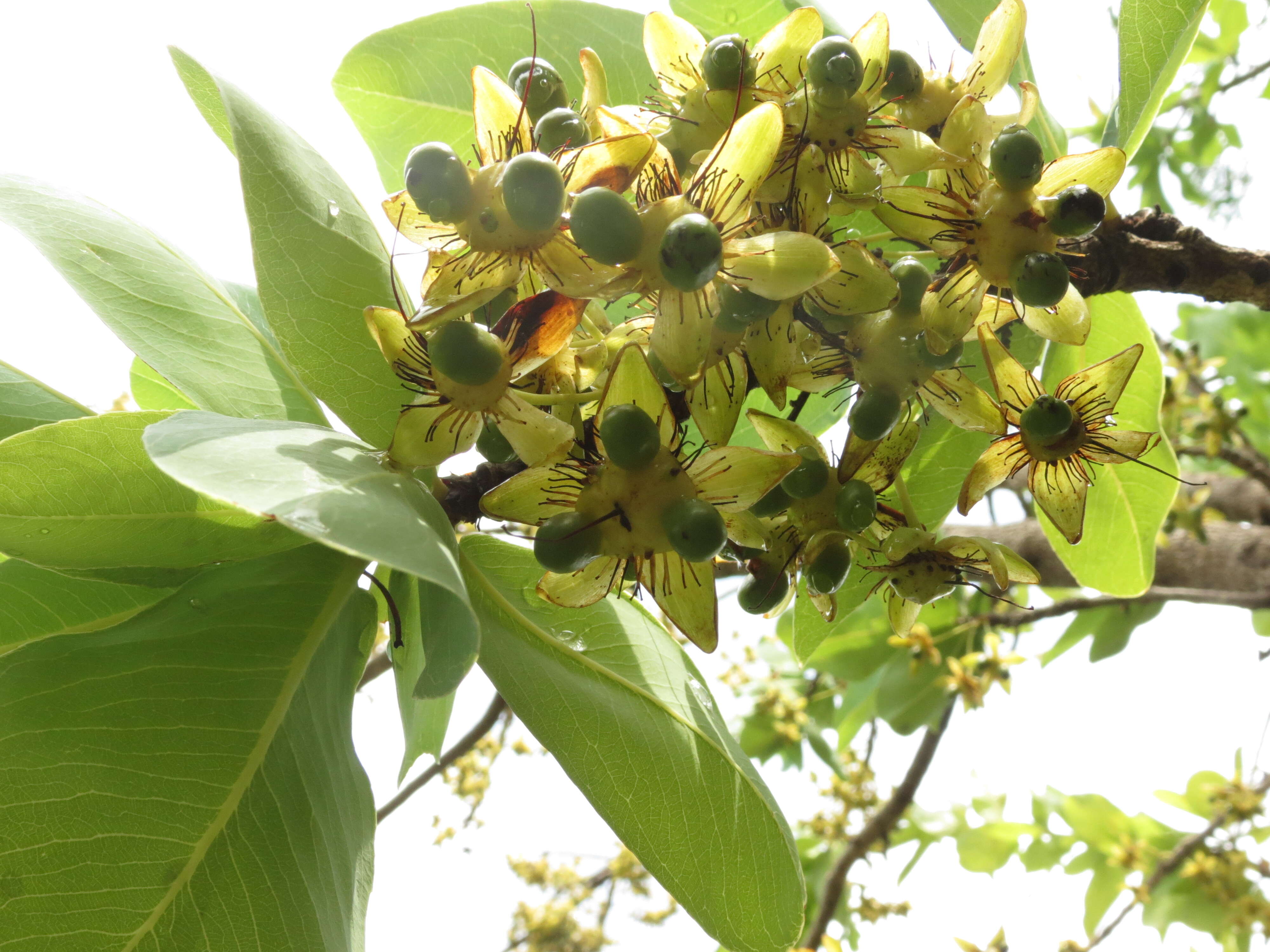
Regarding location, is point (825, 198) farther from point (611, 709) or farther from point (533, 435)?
point (611, 709)

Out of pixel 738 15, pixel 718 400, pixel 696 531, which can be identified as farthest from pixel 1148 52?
pixel 696 531

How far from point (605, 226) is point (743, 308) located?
127mm

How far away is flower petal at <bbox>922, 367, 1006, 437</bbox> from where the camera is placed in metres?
0.88

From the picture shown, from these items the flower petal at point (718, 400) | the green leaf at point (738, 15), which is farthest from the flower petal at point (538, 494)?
the green leaf at point (738, 15)

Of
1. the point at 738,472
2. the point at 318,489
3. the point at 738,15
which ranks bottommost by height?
the point at 318,489

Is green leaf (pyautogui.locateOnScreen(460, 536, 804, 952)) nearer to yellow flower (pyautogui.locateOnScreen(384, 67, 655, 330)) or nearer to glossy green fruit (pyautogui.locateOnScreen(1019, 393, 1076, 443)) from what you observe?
yellow flower (pyautogui.locateOnScreen(384, 67, 655, 330))

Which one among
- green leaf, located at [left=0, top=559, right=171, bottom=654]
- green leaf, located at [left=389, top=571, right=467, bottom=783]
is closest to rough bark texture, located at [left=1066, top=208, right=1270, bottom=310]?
green leaf, located at [left=389, top=571, right=467, bottom=783]

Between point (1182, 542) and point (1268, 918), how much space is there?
42.8 inches

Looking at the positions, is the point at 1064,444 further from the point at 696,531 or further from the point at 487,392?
the point at 487,392

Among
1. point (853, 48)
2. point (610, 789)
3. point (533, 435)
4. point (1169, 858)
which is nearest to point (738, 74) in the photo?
point (853, 48)

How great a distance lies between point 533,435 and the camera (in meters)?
0.79

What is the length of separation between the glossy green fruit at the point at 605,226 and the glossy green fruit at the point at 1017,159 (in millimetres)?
332

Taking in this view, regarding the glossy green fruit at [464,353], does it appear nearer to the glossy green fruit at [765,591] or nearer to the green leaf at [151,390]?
the glossy green fruit at [765,591]

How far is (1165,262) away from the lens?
3.58ft
